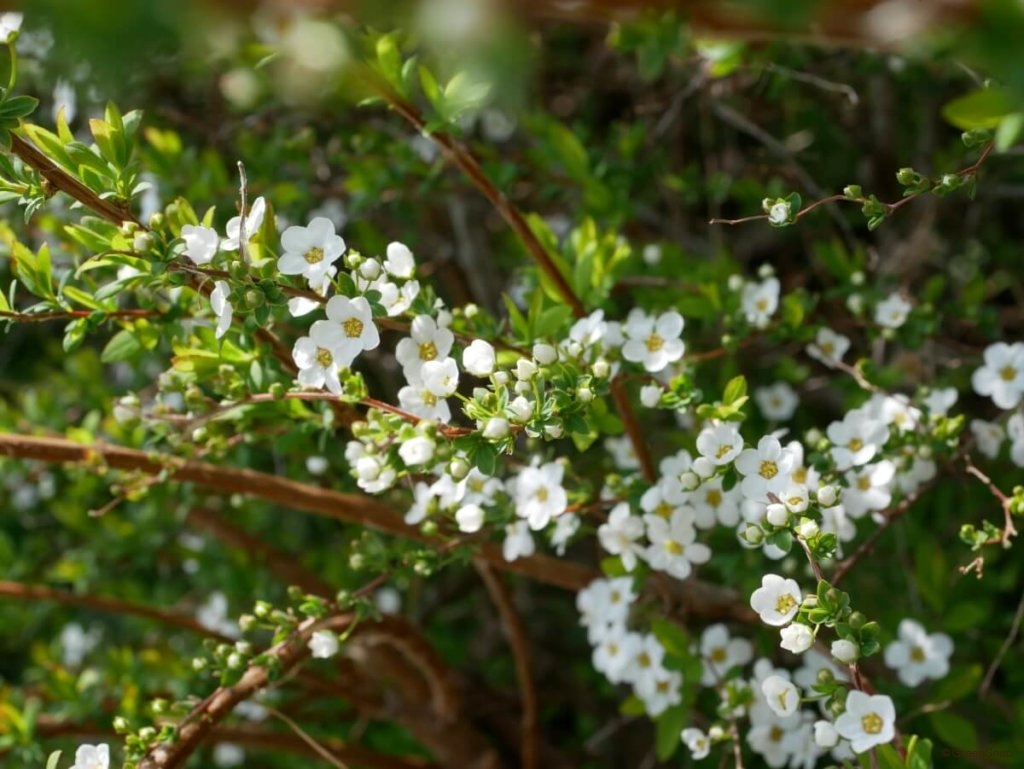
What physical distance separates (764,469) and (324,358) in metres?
0.64

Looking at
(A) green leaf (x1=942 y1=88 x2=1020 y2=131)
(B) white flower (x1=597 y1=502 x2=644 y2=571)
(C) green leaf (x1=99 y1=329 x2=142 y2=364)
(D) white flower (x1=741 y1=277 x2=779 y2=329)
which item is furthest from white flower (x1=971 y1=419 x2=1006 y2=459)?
(C) green leaf (x1=99 y1=329 x2=142 y2=364)

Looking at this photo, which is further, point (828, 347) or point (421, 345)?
point (828, 347)

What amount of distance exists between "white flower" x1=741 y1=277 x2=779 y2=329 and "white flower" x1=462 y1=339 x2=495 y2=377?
75cm

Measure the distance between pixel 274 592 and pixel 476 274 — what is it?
99 centimetres

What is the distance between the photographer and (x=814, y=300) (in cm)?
206

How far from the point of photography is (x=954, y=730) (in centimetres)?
198

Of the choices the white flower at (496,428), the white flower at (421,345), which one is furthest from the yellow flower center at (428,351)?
the white flower at (496,428)

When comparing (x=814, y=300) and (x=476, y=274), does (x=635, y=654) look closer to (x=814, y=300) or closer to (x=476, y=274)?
(x=814, y=300)

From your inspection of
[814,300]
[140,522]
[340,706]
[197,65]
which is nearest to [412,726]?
[340,706]

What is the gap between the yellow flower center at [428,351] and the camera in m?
1.52

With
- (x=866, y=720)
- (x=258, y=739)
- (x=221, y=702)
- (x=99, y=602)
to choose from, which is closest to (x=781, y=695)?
(x=866, y=720)

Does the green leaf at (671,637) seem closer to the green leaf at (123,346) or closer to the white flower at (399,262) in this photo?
the white flower at (399,262)

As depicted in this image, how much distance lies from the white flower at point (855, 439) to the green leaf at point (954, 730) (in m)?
0.57

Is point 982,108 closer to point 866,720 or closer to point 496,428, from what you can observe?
point 496,428
